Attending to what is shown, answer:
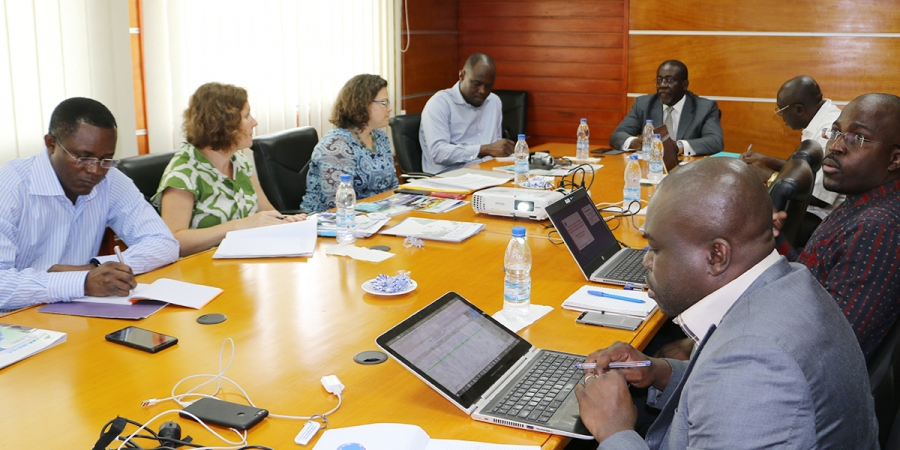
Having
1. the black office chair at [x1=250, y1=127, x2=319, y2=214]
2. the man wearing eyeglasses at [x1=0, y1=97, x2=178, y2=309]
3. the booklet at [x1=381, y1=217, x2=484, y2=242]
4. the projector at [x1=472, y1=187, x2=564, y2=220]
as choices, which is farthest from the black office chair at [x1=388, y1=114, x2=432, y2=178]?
the man wearing eyeglasses at [x1=0, y1=97, x2=178, y2=309]

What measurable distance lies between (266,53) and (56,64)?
4.36 feet

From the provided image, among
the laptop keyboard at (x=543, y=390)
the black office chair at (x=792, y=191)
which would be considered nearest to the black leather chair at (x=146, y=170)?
the laptop keyboard at (x=543, y=390)

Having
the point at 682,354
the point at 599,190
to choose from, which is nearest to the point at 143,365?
the point at 682,354

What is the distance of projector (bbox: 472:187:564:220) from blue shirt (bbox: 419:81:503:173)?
1.48 metres

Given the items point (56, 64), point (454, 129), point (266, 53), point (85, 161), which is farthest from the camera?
point (454, 129)

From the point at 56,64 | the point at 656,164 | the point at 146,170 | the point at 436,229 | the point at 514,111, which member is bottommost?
the point at 436,229

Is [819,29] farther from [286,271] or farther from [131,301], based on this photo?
[131,301]

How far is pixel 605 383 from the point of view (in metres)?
1.49

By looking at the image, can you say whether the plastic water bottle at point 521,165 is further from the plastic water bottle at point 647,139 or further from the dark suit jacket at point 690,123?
Result: the dark suit jacket at point 690,123

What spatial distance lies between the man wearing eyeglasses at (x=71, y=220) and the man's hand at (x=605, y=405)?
129 centimetres

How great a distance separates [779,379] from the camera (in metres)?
1.07

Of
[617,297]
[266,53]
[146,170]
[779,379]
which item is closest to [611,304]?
[617,297]

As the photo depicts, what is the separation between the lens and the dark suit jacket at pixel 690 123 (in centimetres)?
477

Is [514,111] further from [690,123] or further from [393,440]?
[393,440]
